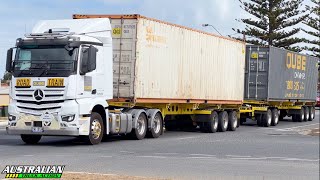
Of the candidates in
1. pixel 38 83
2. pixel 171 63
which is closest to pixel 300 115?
pixel 171 63

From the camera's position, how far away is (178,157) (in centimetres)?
1515

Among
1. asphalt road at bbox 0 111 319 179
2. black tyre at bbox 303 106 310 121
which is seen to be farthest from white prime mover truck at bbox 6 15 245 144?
black tyre at bbox 303 106 310 121

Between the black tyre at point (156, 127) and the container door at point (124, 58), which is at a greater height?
the container door at point (124, 58)

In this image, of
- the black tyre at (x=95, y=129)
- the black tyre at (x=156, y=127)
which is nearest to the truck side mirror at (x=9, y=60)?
the black tyre at (x=95, y=129)

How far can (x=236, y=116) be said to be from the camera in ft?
91.6

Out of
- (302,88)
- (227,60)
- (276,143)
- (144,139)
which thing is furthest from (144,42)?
(302,88)

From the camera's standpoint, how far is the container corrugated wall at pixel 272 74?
3123 cm

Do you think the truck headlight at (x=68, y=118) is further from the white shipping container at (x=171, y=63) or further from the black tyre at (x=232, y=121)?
the black tyre at (x=232, y=121)

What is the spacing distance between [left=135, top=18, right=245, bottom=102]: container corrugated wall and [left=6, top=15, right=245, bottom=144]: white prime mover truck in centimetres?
3

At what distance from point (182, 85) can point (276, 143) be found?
426 centimetres

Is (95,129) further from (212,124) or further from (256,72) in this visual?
(256,72)

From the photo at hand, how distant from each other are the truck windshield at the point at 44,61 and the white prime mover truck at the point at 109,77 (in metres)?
0.03

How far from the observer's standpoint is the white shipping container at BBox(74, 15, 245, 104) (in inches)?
776

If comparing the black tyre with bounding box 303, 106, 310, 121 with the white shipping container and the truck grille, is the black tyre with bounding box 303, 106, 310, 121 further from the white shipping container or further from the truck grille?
the truck grille
